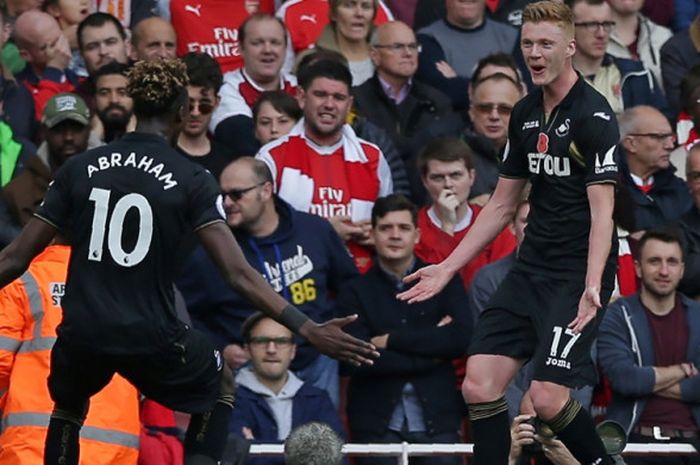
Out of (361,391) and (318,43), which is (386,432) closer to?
(361,391)

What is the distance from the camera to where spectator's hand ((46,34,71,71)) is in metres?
13.2

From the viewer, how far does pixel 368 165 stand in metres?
12.1

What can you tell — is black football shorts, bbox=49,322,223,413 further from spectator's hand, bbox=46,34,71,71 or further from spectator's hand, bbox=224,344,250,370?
spectator's hand, bbox=46,34,71,71

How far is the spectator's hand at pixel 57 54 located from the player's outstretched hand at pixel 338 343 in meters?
5.69

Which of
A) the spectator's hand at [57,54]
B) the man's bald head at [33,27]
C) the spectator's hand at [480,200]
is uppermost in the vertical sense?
the man's bald head at [33,27]

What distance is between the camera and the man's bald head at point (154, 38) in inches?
516

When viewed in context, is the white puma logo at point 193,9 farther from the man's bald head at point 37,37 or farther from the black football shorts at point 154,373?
the black football shorts at point 154,373

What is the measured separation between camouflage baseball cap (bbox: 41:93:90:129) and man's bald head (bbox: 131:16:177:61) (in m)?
1.56

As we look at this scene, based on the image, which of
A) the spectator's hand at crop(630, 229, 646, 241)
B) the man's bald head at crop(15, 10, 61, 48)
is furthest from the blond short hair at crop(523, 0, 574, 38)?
the man's bald head at crop(15, 10, 61, 48)

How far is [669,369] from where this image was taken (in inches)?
429

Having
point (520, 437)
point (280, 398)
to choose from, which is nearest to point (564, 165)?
point (520, 437)

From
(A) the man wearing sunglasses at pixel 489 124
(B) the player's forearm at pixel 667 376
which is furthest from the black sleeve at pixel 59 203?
(A) the man wearing sunglasses at pixel 489 124

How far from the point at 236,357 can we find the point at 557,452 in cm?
236

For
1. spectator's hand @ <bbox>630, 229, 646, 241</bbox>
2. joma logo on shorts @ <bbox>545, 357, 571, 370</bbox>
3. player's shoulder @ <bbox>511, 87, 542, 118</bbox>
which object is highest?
player's shoulder @ <bbox>511, 87, 542, 118</bbox>
